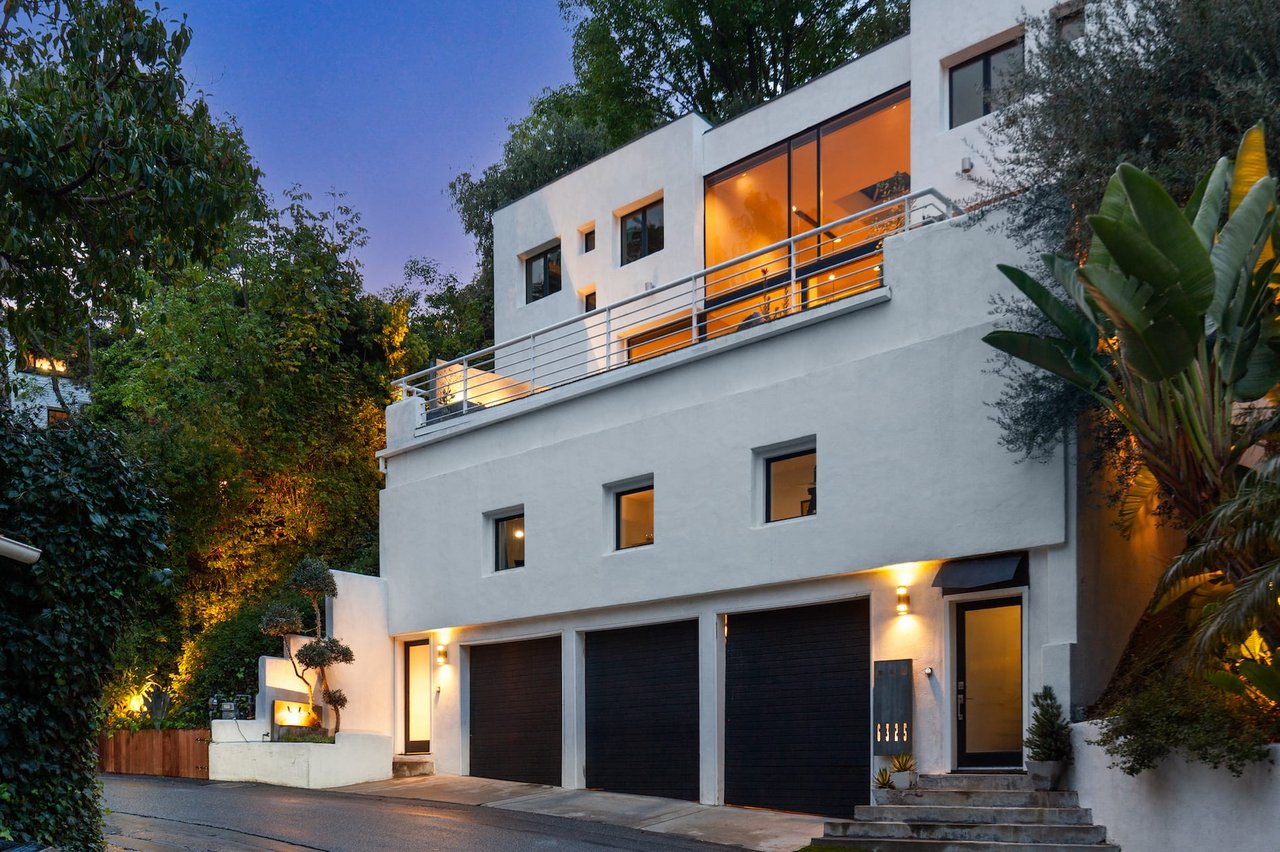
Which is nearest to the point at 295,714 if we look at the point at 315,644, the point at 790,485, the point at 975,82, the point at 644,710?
the point at 315,644

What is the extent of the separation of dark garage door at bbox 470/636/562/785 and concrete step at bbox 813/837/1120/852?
6939 mm

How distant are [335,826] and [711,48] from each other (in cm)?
2773

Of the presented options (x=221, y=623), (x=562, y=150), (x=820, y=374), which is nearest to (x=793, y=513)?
(x=820, y=374)

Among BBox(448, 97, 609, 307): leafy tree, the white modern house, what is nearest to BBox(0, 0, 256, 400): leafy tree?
the white modern house

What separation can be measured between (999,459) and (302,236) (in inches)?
802

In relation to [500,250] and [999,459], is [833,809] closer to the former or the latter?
[999,459]

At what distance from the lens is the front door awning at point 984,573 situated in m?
14.3

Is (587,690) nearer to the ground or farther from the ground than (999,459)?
nearer to the ground

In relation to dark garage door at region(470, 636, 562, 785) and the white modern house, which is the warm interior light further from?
dark garage door at region(470, 636, 562, 785)

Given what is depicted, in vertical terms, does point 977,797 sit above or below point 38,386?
below

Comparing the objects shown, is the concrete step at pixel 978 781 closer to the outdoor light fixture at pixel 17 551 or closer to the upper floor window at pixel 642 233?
the outdoor light fixture at pixel 17 551

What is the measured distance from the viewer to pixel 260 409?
2788 cm

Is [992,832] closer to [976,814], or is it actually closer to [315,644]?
[976,814]

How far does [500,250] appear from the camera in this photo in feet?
94.7
